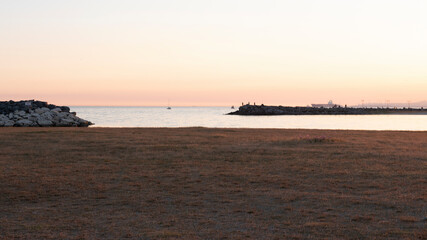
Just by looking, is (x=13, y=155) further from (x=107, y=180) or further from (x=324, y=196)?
(x=324, y=196)

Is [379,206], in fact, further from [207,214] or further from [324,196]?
[207,214]

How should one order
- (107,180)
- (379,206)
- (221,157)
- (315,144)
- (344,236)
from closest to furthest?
(344,236) → (379,206) → (107,180) → (221,157) → (315,144)

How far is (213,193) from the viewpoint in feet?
39.0

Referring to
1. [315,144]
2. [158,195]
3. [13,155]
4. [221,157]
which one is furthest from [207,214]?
[315,144]

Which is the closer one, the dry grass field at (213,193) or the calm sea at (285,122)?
the dry grass field at (213,193)

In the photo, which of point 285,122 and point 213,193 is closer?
point 213,193

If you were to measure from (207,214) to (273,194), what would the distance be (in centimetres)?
269

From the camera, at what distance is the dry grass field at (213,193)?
Result: 843 cm

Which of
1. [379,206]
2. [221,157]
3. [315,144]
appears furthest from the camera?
[315,144]

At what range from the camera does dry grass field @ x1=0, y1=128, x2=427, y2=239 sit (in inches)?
332

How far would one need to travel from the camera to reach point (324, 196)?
37.3ft

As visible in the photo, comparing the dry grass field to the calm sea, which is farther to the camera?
the calm sea

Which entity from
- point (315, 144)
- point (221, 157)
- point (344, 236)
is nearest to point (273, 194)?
point (344, 236)

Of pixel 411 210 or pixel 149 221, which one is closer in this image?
pixel 149 221
